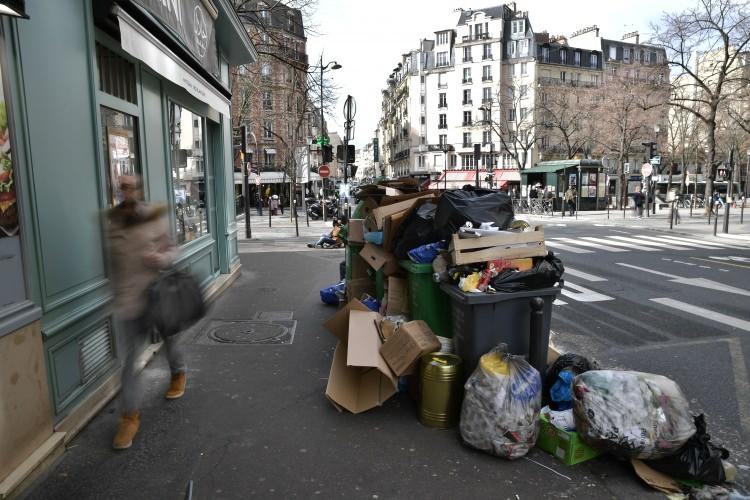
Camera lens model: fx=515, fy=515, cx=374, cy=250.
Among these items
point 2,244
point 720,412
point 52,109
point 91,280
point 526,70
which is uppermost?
point 526,70

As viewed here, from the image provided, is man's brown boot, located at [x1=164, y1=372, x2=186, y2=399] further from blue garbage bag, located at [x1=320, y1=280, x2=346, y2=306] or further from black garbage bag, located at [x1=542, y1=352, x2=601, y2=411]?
blue garbage bag, located at [x1=320, y1=280, x2=346, y2=306]

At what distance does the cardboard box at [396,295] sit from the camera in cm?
499

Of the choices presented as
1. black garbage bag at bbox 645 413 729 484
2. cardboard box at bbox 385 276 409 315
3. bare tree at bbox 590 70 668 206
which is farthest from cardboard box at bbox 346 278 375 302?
bare tree at bbox 590 70 668 206

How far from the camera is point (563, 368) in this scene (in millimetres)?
3906

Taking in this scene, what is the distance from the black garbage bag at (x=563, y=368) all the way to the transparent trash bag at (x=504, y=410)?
572 millimetres

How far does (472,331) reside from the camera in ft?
12.5

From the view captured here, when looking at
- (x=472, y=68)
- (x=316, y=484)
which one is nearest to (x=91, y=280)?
(x=316, y=484)

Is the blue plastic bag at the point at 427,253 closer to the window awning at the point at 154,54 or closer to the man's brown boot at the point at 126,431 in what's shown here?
the man's brown boot at the point at 126,431

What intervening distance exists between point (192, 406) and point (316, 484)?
1540 millimetres

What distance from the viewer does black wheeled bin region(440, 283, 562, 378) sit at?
3824 mm

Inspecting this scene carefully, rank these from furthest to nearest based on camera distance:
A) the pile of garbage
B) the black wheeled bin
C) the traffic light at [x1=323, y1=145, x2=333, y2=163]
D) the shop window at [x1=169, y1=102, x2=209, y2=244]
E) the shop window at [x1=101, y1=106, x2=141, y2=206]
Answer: the traffic light at [x1=323, y1=145, x2=333, y2=163], the shop window at [x1=169, y1=102, x2=209, y2=244], the shop window at [x1=101, y1=106, x2=141, y2=206], the black wheeled bin, the pile of garbage

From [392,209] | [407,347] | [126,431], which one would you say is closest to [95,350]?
[126,431]

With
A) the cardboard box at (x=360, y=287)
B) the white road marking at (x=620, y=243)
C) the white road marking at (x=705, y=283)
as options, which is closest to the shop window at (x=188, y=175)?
the cardboard box at (x=360, y=287)

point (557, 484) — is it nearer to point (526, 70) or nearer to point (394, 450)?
point (394, 450)
